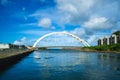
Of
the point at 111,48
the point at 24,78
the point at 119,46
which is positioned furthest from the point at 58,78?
the point at 111,48

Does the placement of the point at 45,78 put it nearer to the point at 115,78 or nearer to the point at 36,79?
the point at 36,79

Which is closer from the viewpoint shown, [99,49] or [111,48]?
[111,48]

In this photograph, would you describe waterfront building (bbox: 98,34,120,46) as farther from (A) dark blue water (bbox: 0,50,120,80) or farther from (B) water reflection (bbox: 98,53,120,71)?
(A) dark blue water (bbox: 0,50,120,80)

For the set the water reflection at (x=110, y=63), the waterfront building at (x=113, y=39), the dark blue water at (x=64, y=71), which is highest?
the waterfront building at (x=113, y=39)

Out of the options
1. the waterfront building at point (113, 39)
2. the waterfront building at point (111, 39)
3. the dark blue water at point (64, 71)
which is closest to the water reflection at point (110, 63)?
the dark blue water at point (64, 71)

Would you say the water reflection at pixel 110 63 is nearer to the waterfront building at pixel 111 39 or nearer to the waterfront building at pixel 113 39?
the waterfront building at pixel 111 39

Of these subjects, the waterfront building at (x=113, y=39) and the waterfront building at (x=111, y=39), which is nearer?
the waterfront building at (x=111, y=39)

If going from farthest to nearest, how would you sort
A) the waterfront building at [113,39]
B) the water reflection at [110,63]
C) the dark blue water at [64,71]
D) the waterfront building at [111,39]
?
1. the waterfront building at [113,39]
2. the waterfront building at [111,39]
3. the water reflection at [110,63]
4. the dark blue water at [64,71]

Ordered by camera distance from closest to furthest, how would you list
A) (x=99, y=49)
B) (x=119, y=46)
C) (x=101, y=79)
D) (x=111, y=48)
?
(x=101, y=79), (x=119, y=46), (x=111, y=48), (x=99, y=49)

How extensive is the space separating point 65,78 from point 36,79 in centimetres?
241

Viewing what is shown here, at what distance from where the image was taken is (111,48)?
360 feet

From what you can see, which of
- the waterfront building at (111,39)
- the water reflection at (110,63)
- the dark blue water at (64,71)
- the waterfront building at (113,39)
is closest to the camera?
the dark blue water at (64,71)

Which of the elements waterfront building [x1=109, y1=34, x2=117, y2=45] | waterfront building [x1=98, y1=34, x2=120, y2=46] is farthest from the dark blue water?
waterfront building [x1=109, y1=34, x2=117, y2=45]

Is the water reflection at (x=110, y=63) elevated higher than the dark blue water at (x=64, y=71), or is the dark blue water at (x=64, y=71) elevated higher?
the water reflection at (x=110, y=63)
